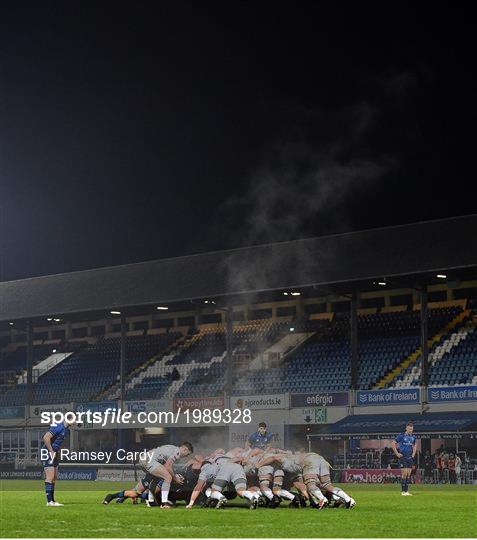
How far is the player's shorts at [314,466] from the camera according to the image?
23936 mm

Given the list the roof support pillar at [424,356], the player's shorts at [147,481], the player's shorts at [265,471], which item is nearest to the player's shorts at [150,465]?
the player's shorts at [147,481]

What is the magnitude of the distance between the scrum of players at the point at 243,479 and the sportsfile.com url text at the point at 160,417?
1330 inches

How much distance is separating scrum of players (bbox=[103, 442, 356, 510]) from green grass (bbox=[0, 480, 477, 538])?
0.41 m

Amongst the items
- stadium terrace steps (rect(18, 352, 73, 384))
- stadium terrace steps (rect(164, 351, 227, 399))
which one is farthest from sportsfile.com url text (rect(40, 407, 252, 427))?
stadium terrace steps (rect(18, 352, 73, 384))

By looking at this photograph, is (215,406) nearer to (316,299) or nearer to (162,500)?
(316,299)

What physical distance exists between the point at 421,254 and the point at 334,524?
3637 cm

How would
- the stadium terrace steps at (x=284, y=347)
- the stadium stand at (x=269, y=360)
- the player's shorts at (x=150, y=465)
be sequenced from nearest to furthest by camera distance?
the player's shorts at (x=150, y=465) → the stadium stand at (x=269, y=360) → the stadium terrace steps at (x=284, y=347)

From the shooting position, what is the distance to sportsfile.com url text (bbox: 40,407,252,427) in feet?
197

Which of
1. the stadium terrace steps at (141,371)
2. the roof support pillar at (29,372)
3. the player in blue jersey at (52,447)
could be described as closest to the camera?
the player in blue jersey at (52,447)

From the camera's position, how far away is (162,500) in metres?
24.8

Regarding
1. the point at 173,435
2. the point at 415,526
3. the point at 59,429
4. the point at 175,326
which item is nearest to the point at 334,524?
the point at 415,526

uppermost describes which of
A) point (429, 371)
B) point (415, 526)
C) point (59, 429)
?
point (429, 371)

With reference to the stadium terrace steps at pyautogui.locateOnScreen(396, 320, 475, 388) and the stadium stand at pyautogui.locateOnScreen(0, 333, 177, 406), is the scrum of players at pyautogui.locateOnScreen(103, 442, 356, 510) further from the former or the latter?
the stadium stand at pyautogui.locateOnScreen(0, 333, 177, 406)

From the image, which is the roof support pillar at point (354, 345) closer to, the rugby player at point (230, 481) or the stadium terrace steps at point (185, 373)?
the stadium terrace steps at point (185, 373)
